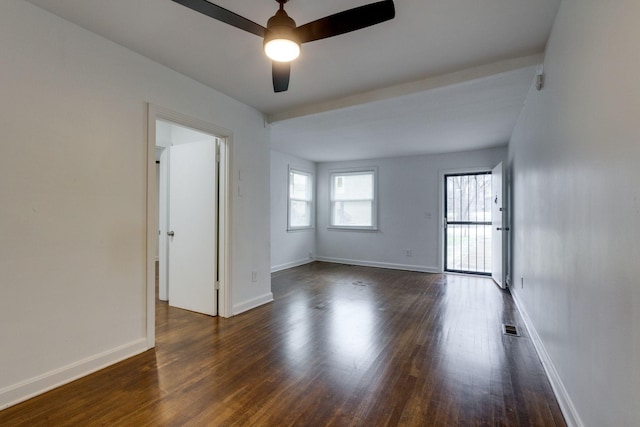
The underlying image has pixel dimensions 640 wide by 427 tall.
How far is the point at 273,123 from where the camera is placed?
3.87 metres

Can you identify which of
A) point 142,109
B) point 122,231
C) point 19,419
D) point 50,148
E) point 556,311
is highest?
point 142,109

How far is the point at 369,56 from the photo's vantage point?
2424mm

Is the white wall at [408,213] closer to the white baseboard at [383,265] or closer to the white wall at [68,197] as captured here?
the white baseboard at [383,265]

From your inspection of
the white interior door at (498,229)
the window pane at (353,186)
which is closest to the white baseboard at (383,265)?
the white interior door at (498,229)

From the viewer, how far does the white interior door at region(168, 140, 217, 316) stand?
3408 mm

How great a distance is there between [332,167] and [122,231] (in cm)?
522

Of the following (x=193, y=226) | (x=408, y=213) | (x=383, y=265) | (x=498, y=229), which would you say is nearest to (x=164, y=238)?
(x=193, y=226)

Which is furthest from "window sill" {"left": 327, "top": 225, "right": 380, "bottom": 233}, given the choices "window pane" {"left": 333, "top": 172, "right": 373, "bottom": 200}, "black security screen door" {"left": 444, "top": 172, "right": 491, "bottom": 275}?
"black security screen door" {"left": 444, "top": 172, "right": 491, "bottom": 275}

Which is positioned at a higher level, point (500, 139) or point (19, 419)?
Answer: point (500, 139)

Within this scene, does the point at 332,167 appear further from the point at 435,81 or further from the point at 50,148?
the point at 50,148

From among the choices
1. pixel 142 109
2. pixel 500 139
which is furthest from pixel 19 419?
pixel 500 139

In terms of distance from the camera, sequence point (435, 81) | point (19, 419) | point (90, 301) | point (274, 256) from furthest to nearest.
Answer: point (274, 256), point (435, 81), point (90, 301), point (19, 419)

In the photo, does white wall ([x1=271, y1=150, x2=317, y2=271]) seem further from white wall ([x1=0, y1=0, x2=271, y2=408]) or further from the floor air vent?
the floor air vent

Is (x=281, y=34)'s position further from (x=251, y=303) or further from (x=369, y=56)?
(x=251, y=303)
